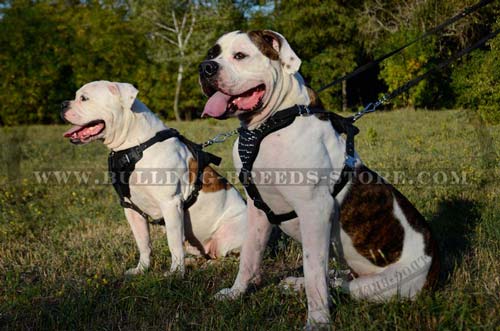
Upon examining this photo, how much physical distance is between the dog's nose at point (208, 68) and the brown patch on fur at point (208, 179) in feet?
4.87

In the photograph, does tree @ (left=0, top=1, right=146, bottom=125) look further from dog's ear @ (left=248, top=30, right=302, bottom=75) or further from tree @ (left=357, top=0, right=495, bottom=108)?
dog's ear @ (left=248, top=30, right=302, bottom=75)

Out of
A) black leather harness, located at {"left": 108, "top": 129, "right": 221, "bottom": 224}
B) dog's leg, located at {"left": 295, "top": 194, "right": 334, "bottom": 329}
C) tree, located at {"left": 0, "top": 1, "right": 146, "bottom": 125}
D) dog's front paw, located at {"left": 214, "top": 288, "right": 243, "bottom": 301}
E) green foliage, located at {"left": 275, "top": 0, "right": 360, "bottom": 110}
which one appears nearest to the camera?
dog's leg, located at {"left": 295, "top": 194, "right": 334, "bottom": 329}

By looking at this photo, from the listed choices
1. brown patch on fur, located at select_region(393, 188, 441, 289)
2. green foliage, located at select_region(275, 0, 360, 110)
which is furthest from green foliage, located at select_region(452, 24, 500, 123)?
green foliage, located at select_region(275, 0, 360, 110)

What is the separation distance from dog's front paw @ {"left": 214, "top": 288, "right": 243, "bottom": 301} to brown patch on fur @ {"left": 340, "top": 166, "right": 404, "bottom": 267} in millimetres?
882

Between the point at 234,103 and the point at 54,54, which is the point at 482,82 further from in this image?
the point at 54,54

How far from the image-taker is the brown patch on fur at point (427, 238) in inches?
119

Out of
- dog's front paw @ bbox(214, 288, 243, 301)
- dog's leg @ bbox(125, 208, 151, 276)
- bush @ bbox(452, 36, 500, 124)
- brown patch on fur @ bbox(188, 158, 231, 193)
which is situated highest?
bush @ bbox(452, 36, 500, 124)

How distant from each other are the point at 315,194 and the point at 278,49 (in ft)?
2.95

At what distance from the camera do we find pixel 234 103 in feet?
9.70

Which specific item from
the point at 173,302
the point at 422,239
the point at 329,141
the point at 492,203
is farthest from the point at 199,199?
the point at 492,203

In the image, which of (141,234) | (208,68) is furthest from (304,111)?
(141,234)

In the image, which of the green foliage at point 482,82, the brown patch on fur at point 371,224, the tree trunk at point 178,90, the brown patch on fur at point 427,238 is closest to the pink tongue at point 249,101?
the brown patch on fur at point 371,224

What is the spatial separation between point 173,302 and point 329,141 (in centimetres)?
149

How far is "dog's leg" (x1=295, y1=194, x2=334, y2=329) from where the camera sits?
278 cm
